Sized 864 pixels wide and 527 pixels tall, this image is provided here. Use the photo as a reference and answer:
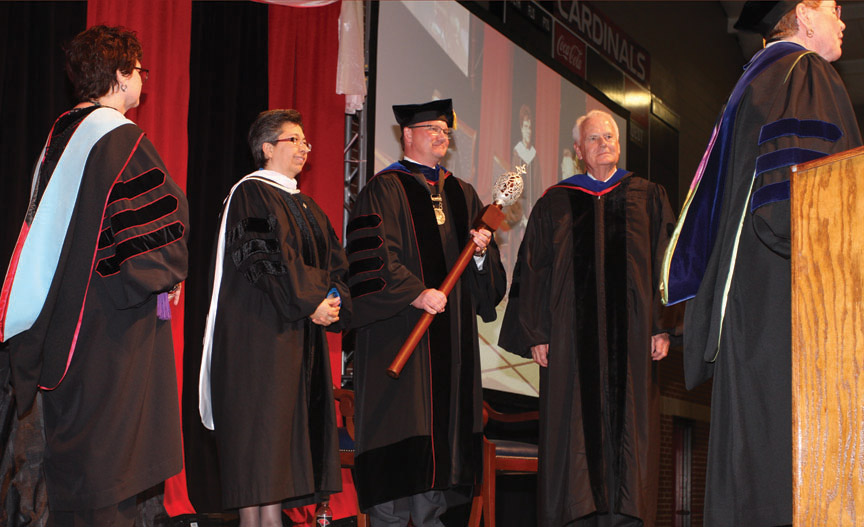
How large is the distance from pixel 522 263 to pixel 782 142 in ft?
6.33

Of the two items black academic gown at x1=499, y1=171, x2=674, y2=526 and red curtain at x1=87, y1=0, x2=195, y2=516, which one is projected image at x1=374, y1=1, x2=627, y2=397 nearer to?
red curtain at x1=87, y1=0, x2=195, y2=516

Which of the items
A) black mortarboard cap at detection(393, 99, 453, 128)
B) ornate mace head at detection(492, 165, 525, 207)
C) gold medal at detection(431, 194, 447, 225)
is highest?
black mortarboard cap at detection(393, 99, 453, 128)

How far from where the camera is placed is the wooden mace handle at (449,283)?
364cm

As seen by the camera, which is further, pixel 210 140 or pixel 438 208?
pixel 210 140

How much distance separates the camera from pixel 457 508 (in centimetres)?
382

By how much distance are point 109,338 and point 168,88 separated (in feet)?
7.81

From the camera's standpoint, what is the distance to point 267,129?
3.80 metres

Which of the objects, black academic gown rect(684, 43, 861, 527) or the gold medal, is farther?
the gold medal

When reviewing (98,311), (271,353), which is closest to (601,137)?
(271,353)

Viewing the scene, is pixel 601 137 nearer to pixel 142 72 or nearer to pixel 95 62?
pixel 142 72

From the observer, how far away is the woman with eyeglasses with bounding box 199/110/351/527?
3.29m

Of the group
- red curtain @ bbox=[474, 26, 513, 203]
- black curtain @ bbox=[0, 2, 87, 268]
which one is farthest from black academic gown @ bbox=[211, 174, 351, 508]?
red curtain @ bbox=[474, 26, 513, 203]

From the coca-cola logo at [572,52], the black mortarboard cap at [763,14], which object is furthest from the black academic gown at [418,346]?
the coca-cola logo at [572,52]

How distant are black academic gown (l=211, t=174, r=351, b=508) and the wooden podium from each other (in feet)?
6.64
